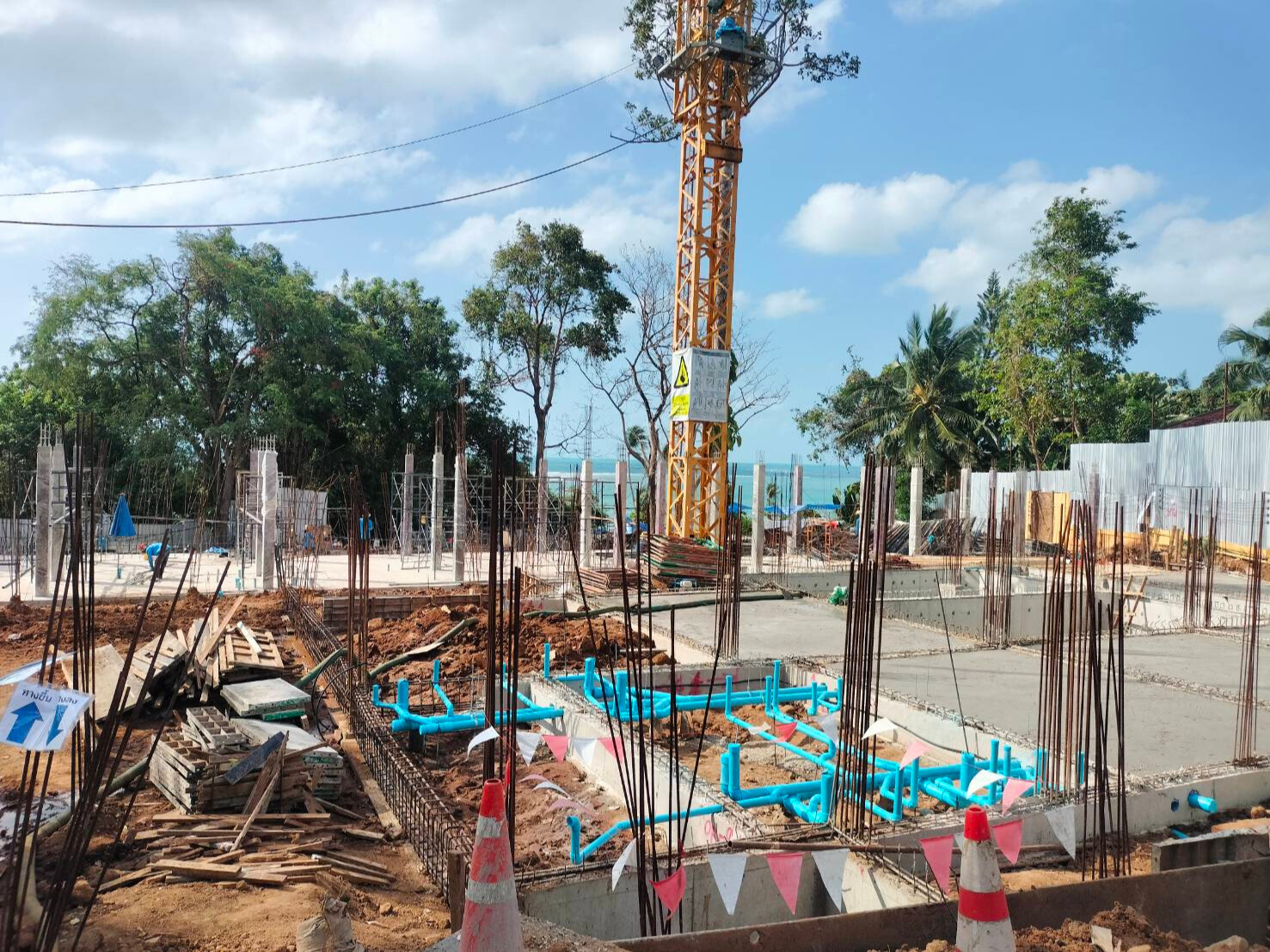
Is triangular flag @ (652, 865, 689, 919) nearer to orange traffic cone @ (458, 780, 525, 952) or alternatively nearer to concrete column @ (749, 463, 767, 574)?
orange traffic cone @ (458, 780, 525, 952)

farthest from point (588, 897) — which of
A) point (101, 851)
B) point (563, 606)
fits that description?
point (563, 606)

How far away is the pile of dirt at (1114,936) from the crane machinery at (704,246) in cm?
1454

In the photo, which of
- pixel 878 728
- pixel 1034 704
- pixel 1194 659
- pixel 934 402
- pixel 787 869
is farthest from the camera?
pixel 934 402

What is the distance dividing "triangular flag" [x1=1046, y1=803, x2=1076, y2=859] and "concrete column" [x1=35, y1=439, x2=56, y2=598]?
12470mm

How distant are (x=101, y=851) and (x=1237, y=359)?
32.7 metres

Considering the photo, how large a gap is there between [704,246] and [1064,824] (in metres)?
15.0

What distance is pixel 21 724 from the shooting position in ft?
9.26

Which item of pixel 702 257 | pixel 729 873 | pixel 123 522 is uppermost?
pixel 702 257

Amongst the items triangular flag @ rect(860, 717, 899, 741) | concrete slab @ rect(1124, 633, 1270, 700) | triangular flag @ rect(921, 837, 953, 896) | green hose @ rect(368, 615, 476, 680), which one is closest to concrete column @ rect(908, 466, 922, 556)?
concrete slab @ rect(1124, 633, 1270, 700)

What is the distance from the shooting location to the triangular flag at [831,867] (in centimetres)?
370

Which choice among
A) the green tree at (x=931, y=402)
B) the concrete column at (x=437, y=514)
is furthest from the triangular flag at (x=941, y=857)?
the green tree at (x=931, y=402)

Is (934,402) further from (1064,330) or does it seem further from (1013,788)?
(1013,788)

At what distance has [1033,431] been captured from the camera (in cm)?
2433


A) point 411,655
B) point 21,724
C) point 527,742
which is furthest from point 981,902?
point 411,655
